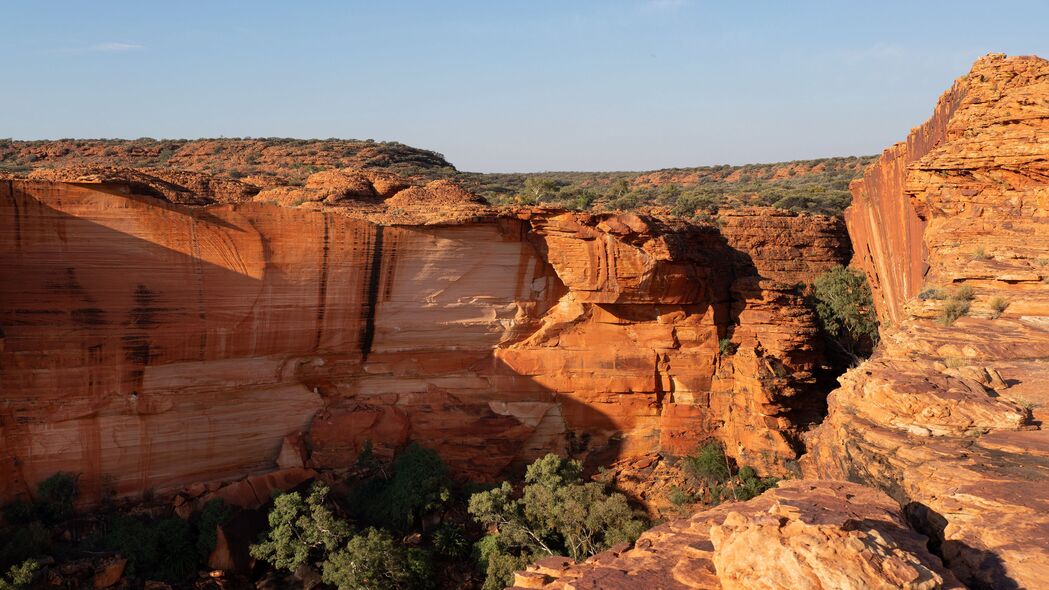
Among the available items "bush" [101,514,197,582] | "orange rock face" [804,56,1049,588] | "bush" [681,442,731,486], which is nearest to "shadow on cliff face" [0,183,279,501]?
"bush" [101,514,197,582]

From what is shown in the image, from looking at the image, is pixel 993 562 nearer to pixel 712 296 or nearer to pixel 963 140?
pixel 963 140

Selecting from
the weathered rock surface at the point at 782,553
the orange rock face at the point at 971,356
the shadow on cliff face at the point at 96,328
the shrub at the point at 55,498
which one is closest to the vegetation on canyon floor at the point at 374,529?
the shrub at the point at 55,498

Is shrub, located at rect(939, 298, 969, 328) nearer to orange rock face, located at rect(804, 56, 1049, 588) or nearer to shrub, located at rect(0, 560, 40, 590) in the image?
orange rock face, located at rect(804, 56, 1049, 588)

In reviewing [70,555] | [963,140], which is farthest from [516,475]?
[963,140]

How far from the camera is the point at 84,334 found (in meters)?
14.6

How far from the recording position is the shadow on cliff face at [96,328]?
46.1 ft

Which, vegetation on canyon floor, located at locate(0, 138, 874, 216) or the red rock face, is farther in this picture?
vegetation on canyon floor, located at locate(0, 138, 874, 216)

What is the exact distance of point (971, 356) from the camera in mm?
9367

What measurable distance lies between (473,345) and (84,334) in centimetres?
812

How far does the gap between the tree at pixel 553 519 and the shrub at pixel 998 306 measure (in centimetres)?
815

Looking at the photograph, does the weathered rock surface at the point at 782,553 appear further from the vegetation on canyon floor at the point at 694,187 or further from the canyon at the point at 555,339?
the vegetation on canyon floor at the point at 694,187

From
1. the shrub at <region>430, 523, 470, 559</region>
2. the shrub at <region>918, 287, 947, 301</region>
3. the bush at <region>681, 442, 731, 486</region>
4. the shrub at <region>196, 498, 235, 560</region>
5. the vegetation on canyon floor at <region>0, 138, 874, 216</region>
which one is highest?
the vegetation on canyon floor at <region>0, 138, 874, 216</region>

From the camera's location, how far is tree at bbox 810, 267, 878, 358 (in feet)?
68.1

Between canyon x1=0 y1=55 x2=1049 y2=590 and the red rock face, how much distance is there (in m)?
0.05
